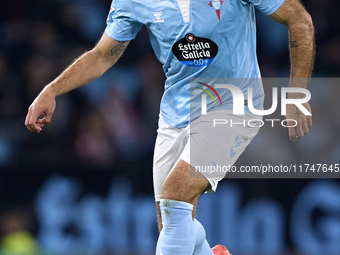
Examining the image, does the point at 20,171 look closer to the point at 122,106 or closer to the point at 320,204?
the point at 122,106

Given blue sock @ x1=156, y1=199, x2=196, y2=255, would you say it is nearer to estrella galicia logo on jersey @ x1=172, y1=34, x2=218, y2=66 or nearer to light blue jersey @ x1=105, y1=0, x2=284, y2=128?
light blue jersey @ x1=105, y1=0, x2=284, y2=128

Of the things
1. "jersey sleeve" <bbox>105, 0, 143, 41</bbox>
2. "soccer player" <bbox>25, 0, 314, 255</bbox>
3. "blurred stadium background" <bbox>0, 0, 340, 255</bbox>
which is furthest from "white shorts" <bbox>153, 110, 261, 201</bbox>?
"blurred stadium background" <bbox>0, 0, 340, 255</bbox>

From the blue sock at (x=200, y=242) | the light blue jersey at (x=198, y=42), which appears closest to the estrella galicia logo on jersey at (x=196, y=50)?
the light blue jersey at (x=198, y=42)

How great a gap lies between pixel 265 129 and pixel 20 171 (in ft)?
7.66

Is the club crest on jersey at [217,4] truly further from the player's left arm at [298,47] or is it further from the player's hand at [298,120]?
the player's hand at [298,120]

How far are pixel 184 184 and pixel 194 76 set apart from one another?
2.09 ft

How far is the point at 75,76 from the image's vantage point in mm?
3102

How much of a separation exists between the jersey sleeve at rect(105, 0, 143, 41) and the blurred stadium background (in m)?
2.05

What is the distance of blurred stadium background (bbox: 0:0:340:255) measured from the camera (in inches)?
194

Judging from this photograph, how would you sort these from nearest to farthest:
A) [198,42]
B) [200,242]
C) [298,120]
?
[198,42] → [298,120] → [200,242]

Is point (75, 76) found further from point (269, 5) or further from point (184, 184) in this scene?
point (269, 5)

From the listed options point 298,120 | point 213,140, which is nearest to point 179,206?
point 213,140

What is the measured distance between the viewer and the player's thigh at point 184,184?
8.68ft

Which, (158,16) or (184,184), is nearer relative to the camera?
(184,184)
